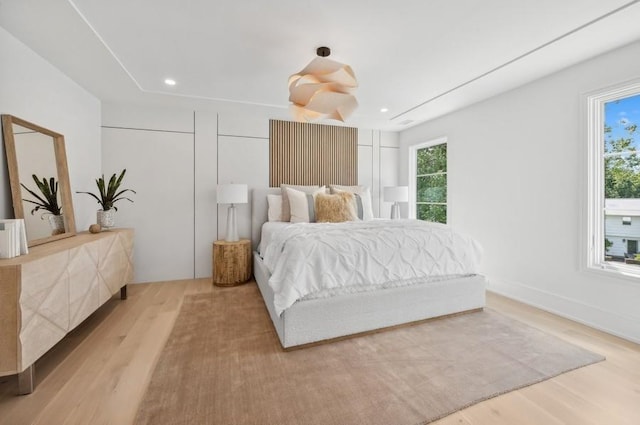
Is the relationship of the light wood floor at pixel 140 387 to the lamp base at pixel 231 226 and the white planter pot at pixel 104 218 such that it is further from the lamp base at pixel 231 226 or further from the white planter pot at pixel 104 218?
the lamp base at pixel 231 226

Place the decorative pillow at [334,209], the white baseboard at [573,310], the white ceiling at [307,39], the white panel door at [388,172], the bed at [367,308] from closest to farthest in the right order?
the white ceiling at [307,39]
the bed at [367,308]
the white baseboard at [573,310]
the decorative pillow at [334,209]
the white panel door at [388,172]

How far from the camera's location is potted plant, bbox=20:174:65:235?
7.32 ft

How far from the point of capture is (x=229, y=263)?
347cm

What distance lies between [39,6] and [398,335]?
349cm

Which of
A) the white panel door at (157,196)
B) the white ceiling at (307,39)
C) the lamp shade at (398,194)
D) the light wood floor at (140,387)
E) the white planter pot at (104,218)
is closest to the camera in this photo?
the light wood floor at (140,387)

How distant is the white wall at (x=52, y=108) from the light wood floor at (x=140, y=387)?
123 centimetres

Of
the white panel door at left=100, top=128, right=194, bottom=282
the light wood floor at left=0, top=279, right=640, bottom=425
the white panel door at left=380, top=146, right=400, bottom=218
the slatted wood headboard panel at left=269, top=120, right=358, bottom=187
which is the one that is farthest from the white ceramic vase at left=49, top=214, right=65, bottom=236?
the white panel door at left=380, top=146, right=400, bottom=218

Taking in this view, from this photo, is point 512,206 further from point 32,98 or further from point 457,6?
point 32,98

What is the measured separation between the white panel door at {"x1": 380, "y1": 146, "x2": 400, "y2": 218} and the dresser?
13.3ft

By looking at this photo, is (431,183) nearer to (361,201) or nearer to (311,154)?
(361,201)

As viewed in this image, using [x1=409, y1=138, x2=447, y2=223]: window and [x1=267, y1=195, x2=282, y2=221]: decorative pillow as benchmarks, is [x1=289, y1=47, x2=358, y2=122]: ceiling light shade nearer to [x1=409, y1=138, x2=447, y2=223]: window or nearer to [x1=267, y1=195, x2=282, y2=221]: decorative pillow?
[x1=267, y1=195, x2=282, y2=221]: decorative pillow

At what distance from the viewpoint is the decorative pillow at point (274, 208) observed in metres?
3.86

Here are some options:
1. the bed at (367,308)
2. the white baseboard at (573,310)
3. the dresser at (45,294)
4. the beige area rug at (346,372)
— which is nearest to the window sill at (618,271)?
the white baseboard at (573,310)

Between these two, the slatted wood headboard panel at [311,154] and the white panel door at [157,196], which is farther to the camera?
the slatted wood headboard panel at [311,154]
